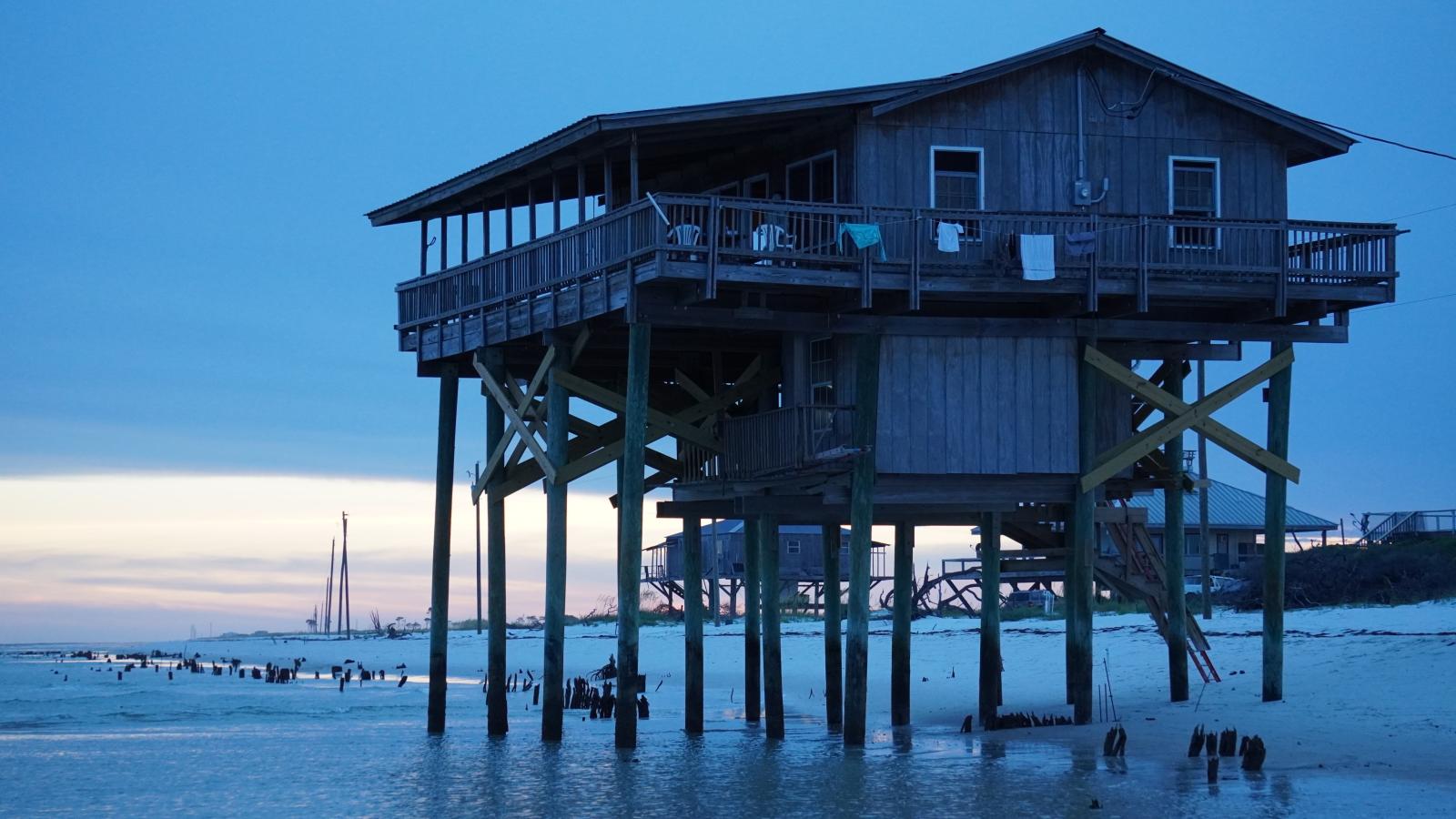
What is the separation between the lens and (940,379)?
99.5 feet

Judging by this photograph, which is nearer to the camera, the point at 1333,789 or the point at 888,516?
the point at 1333,789

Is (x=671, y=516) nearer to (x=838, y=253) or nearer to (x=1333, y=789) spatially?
(x=838, y=253)

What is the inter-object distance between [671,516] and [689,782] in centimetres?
1033

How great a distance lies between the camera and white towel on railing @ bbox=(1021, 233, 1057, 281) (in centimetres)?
2919

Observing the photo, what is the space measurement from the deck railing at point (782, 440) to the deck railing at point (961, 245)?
264cm

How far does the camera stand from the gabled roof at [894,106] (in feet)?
96.1

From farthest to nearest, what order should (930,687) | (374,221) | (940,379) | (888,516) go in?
(930,687) → (374,221) → (888,516) → (940,379)

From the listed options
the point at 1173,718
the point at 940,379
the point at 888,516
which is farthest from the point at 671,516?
the point at 1173,718

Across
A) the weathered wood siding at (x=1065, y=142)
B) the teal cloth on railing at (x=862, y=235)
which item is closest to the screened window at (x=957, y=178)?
the weathered wood siding at (x=1065, y=142)

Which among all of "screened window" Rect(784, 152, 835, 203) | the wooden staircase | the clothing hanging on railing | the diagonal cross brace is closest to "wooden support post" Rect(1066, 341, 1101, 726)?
the diagonal cross brace

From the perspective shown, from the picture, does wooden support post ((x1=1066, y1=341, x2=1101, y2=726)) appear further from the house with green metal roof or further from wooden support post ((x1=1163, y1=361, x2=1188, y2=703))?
the house with green metal roof

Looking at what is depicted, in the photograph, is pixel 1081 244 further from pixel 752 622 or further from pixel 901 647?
pixel 752 622

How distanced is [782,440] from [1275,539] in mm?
9312

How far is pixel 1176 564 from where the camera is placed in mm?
34625
